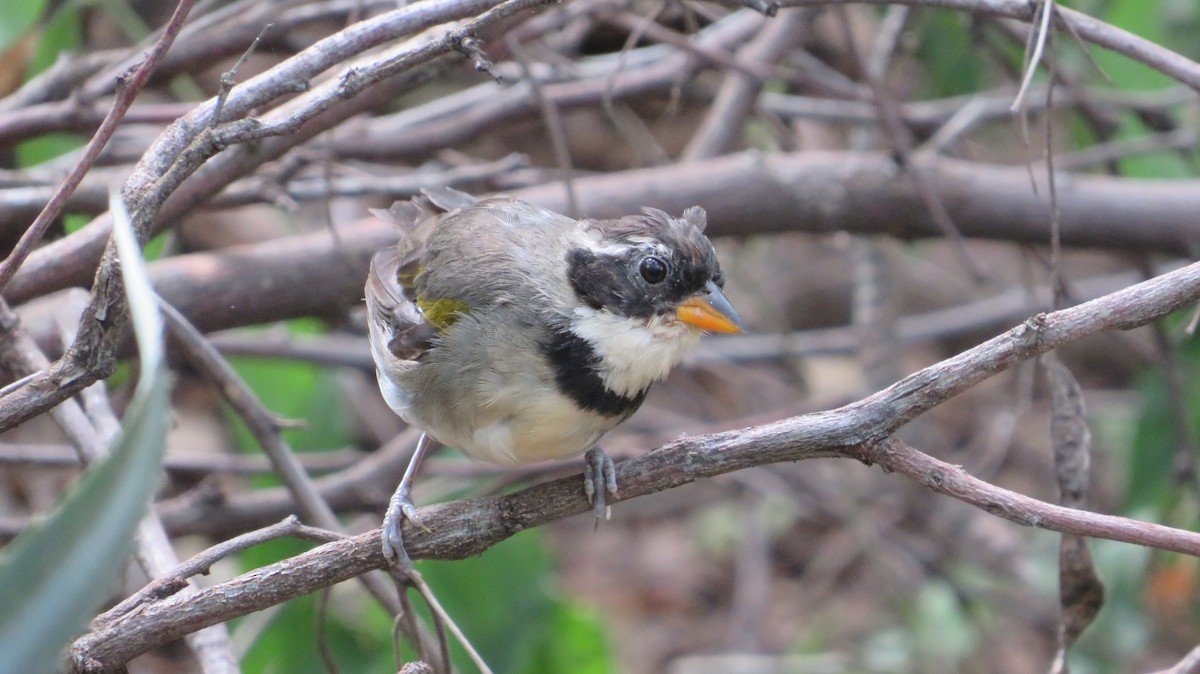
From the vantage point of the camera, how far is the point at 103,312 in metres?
1.91

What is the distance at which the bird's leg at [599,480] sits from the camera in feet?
7.32

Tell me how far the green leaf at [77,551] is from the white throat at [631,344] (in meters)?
1.46

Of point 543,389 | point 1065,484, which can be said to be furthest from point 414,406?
point 1065,484

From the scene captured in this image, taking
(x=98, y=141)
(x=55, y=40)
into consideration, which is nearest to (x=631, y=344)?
(x=98, y=141)

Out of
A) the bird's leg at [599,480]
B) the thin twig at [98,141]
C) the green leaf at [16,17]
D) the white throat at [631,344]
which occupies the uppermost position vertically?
the green leaf at [16,17]

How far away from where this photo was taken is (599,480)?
2.32m

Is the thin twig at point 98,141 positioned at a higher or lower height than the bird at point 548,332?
higher

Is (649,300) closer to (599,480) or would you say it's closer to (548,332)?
(548,332)

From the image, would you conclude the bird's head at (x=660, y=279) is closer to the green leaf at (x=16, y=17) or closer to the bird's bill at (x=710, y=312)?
the bird's bill at (x=710, y=312)

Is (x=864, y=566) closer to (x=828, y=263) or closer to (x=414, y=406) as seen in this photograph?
(x=828, y=263)

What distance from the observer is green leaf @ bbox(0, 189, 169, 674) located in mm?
1059

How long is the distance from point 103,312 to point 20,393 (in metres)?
0.21

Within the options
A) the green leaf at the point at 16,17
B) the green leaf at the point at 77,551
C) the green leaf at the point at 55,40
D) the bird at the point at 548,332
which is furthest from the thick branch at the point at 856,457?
the green leaf at the point at 55,40

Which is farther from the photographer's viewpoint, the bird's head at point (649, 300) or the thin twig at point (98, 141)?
the bird's head at point (649, 300)
